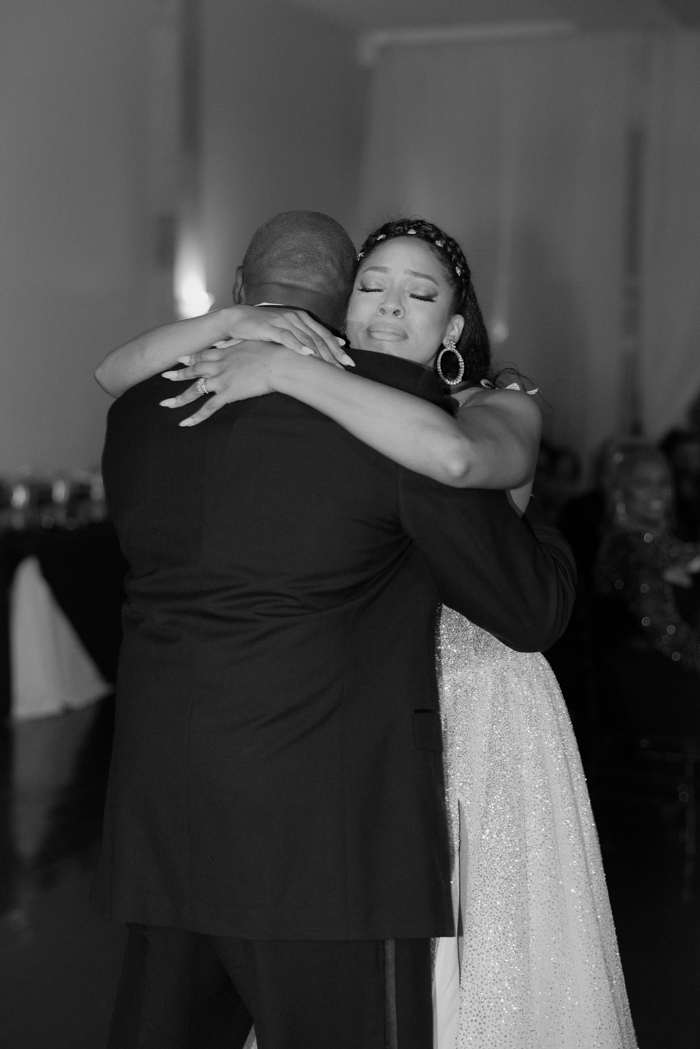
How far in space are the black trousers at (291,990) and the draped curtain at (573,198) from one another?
23.8 ft

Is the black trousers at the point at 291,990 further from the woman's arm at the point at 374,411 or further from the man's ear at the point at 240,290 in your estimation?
the man's ear at the point at 240,290

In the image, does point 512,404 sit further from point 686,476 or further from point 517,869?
point 686,476

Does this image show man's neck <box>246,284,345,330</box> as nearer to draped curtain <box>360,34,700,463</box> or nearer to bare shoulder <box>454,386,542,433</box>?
bare shoulder <box>454,386,542,433</box>

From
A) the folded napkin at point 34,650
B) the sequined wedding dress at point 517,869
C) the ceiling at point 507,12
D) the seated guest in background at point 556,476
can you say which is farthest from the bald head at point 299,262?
the ceiling at point 507,12

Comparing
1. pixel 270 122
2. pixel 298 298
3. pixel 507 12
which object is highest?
pixel 507 12

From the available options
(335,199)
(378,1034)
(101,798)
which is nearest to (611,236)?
(335,199)

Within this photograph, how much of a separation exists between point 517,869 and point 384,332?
729mm

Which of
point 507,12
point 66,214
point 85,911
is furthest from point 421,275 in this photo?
point 507,12

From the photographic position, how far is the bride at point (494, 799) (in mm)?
1638

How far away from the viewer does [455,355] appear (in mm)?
1714

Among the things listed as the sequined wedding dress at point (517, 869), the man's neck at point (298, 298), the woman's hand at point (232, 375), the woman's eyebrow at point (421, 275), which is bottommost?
the sequined wedding dress at point (517, 869)

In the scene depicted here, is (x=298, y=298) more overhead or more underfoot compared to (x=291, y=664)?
more overhead

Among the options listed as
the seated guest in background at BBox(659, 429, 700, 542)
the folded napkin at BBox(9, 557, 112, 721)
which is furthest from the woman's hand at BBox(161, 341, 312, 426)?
the seated guest in background at BBox(659, 429, 700, 542)

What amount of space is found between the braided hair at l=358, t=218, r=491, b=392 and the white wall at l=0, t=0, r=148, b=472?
4.82 m
